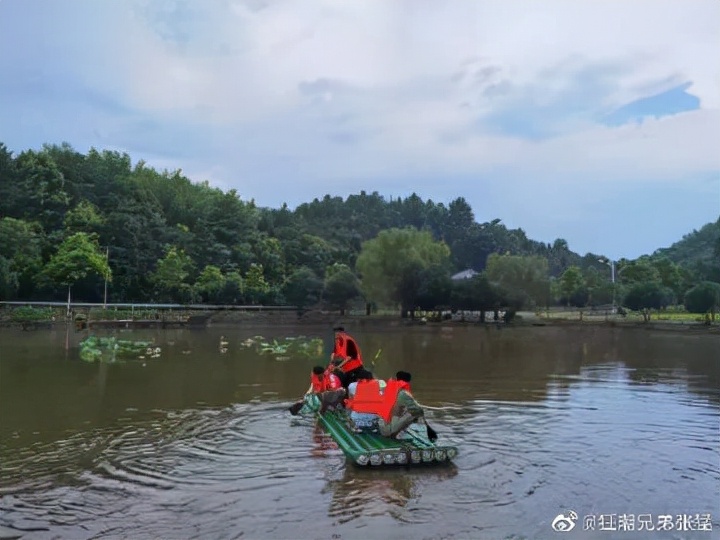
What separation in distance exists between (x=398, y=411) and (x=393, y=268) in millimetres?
48074

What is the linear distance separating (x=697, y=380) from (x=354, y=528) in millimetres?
16290

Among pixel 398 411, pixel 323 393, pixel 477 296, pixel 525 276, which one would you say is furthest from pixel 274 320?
pixel 398 411

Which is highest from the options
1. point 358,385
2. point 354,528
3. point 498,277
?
point 498,277

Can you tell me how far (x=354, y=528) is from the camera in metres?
7.29

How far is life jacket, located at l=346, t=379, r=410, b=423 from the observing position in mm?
10117

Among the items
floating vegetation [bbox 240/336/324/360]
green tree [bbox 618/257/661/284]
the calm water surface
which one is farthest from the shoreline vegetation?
the calm water surface

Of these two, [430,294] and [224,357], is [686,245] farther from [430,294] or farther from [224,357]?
[224,357]

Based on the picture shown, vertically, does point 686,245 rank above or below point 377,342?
above

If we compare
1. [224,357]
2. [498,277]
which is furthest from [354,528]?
[498,277]

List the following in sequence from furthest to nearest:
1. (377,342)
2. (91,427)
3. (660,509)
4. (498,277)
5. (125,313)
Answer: (498,277) → (125,313) → (377,342) → (91,427) → (660,509)

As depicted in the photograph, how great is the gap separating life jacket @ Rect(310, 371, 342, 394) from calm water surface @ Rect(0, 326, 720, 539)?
0.72 metres

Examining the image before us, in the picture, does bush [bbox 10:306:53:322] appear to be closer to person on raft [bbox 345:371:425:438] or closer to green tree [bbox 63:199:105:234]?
green tree [bbox 63:199:105:234]

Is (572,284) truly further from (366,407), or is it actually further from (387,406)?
(387,406)

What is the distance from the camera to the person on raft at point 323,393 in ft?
41.1
